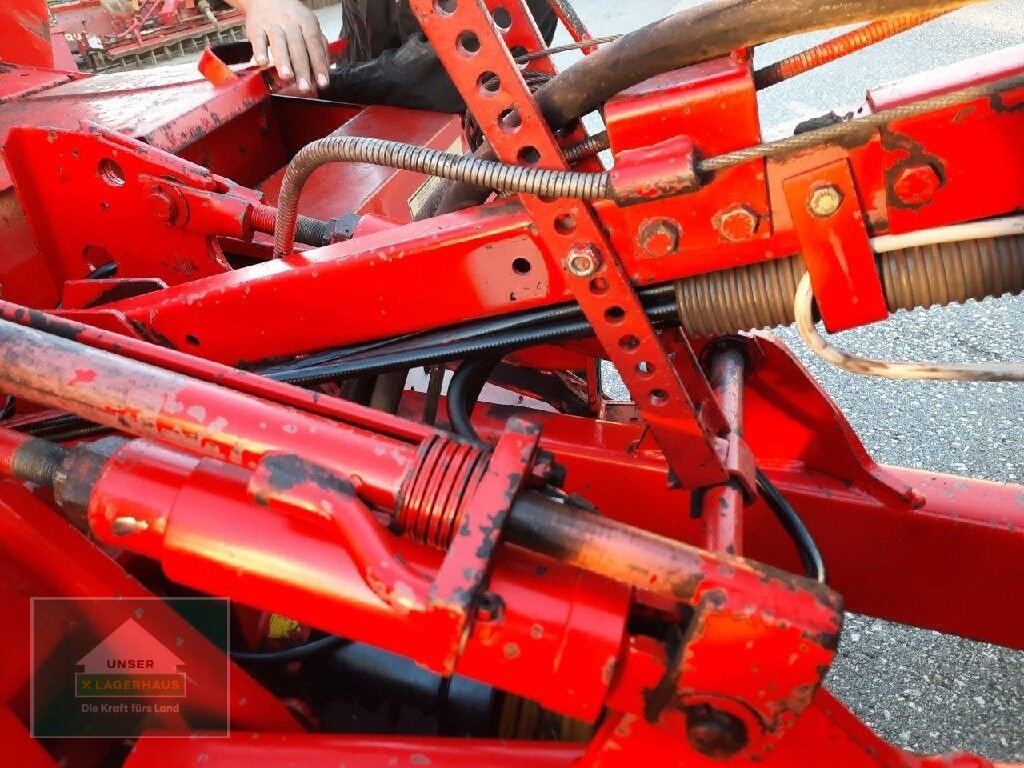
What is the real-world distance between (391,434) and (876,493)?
36.2 inches

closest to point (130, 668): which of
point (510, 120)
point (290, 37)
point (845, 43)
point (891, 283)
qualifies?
point (510, 120)

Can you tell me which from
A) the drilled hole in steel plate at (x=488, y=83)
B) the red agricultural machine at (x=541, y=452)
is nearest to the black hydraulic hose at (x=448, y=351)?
the red agricultural machine at (x=541, y=452)

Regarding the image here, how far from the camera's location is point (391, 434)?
3.22ft

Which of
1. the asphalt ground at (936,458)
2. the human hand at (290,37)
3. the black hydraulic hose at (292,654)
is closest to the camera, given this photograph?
the black hydraulic hose at (292,654)

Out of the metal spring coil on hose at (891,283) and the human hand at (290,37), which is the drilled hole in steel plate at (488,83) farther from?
the human hand at (290,37)

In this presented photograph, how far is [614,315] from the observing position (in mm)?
1051

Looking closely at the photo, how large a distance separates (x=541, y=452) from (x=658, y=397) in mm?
254

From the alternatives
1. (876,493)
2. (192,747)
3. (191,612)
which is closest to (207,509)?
(192,747)

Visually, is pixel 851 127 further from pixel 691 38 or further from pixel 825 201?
pixel 691 38

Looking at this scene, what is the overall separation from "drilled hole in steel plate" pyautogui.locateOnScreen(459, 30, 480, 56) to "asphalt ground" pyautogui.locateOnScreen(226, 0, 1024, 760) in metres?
1.68

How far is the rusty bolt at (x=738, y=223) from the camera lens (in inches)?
36.4

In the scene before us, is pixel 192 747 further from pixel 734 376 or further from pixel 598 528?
pixel 734 376

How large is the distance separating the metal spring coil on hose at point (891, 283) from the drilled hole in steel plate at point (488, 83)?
332 millimetres

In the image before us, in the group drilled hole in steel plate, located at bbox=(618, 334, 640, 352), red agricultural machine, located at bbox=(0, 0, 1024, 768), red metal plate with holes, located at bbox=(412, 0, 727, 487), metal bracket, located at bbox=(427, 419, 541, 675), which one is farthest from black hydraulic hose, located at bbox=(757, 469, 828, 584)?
metal bracket, located at bbox=(427, 419, 541, 675)
